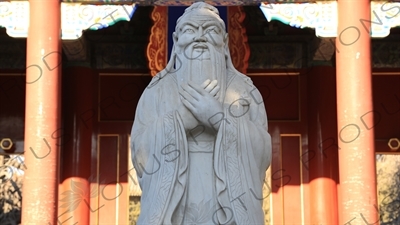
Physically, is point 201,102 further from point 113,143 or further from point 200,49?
point 113,143

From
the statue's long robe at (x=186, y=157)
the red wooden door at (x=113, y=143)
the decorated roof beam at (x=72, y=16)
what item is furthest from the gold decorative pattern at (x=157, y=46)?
the statue's long robe at (x=186, y=157)

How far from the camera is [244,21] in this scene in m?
12.2

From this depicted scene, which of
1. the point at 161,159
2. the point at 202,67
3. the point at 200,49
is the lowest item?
the point at 161,159

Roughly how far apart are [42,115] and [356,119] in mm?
3050

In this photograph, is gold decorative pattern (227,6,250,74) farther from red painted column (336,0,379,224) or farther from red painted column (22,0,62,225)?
red painted column (22,0,62,225)

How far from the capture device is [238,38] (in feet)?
36.1

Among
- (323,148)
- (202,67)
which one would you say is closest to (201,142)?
(202,67)

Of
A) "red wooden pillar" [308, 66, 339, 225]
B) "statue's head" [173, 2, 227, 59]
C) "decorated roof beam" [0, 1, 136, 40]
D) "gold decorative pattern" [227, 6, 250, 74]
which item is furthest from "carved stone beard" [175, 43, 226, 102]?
"red wooden pillar" [308, 66, 339, 225]

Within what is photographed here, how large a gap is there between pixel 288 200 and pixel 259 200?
722 centimetres

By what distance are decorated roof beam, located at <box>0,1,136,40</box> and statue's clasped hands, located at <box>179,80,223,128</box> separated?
18.0 ft

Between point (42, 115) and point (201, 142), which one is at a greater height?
point (42, 115)

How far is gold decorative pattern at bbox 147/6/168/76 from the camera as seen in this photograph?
433 inches

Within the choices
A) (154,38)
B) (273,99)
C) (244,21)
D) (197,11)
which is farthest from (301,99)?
(197,11)

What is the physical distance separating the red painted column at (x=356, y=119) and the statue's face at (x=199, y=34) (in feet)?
15.1
